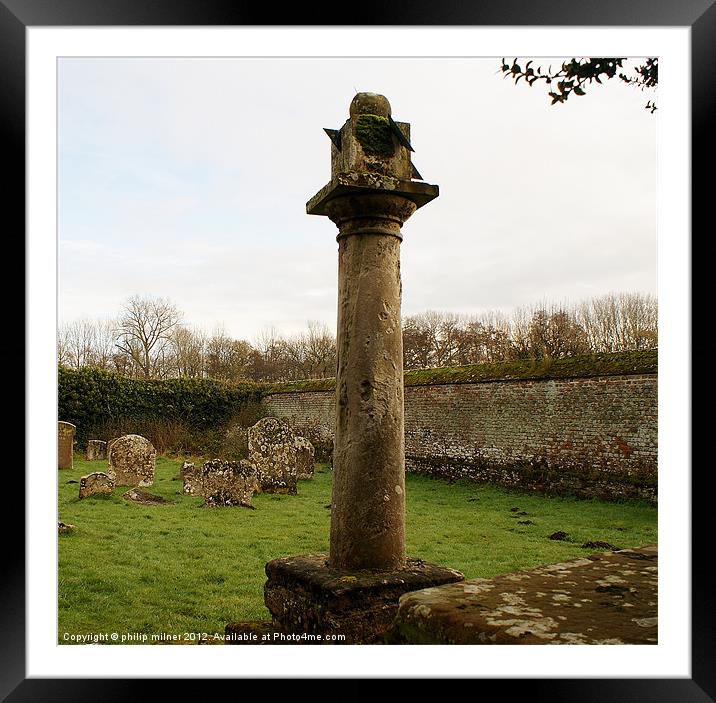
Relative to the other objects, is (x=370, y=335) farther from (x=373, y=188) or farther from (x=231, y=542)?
(x=231, y=542)

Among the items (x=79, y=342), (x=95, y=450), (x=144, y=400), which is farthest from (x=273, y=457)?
(x=79, y=342)

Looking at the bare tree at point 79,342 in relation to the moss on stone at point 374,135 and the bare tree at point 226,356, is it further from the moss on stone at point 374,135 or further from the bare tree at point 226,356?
the moss on stone at point 374,135

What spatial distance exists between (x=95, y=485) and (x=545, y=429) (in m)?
8.83

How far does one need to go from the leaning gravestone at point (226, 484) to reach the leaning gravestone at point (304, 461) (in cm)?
302

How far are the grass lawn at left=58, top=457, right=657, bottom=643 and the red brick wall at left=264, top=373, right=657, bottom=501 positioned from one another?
475 millimetres

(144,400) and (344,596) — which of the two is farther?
(144,400)
